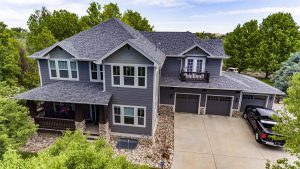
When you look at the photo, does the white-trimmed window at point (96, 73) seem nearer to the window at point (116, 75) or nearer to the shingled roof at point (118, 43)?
the shingled roof at point (118, 43)

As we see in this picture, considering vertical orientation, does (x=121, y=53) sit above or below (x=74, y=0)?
below

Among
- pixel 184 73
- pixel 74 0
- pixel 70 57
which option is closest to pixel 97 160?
pixel 70 57

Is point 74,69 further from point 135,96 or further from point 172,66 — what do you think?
point 172,66

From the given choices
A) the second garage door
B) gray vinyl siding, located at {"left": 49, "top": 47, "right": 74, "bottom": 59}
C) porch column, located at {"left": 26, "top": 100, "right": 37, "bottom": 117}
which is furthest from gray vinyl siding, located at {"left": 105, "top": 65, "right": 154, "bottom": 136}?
the second garage door

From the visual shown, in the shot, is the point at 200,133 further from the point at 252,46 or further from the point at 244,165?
the point at 252,46

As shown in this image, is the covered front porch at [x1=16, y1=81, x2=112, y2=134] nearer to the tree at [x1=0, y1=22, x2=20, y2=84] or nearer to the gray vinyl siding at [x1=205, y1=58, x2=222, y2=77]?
the tree at [x1=0, y1=22, x2=20, y2=84]
